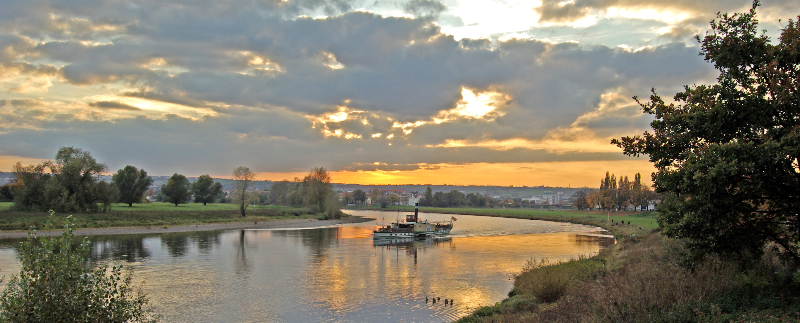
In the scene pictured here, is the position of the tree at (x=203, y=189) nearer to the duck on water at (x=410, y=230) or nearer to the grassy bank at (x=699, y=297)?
the duck on water at (x=410, y=230)

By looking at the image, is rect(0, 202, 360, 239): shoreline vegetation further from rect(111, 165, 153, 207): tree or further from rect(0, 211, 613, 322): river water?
rect(111, 165, 153, 207): tree

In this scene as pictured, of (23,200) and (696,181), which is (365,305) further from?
(23,200)

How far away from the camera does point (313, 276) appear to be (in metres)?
31.4

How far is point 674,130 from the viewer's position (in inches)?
516

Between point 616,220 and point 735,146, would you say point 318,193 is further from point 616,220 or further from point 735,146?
point 735,146

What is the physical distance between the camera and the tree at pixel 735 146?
34.6ft

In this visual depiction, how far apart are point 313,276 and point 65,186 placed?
57.4 m

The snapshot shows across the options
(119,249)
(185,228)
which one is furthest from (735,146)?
(185,228)

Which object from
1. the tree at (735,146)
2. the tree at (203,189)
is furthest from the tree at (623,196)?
the tree at (735,146)

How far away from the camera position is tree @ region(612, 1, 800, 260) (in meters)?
10.5

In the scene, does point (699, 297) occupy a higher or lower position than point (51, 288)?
lower

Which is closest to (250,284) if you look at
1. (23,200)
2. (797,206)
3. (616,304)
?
(616,304)

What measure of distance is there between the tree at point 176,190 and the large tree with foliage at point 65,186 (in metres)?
35.5

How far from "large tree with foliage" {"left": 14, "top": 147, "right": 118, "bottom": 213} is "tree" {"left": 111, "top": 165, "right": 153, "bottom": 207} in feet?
75.1
